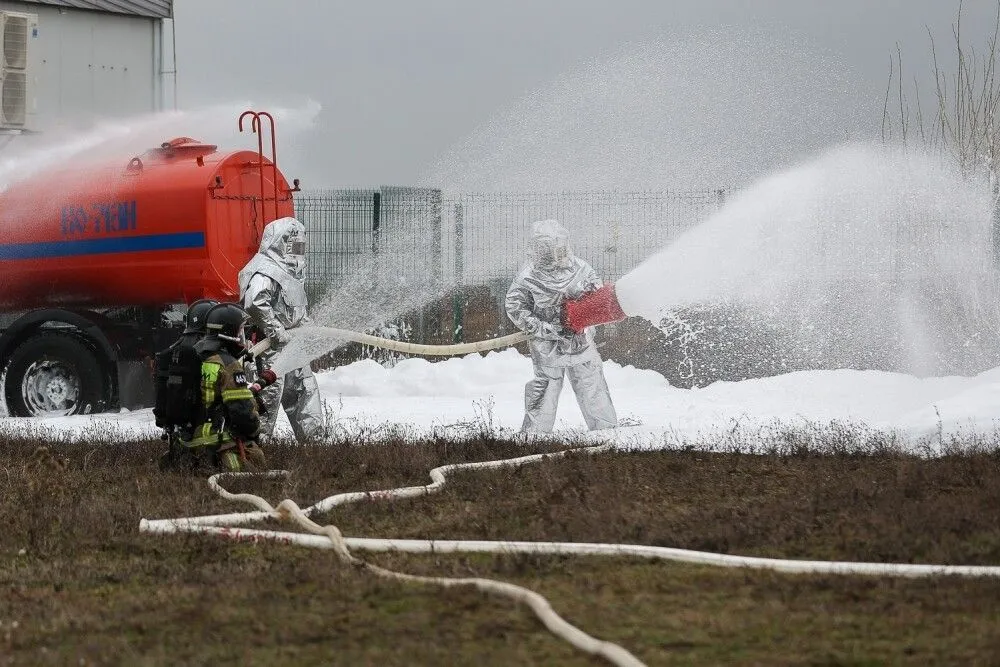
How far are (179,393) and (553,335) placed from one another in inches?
123

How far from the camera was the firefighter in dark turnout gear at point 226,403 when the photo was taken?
29.5 feet

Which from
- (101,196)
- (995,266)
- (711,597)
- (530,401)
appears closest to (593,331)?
(530,401)

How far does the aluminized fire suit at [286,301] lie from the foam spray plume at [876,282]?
4173mm

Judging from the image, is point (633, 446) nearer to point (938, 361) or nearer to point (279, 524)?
point (279, 524)

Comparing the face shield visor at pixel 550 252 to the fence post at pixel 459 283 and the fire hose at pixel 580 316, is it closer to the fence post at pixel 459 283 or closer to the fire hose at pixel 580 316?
the fire hose at pixel 580 316

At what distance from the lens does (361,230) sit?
66.7 feet

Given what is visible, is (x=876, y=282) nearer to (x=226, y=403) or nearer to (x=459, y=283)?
(x=459, y=283)

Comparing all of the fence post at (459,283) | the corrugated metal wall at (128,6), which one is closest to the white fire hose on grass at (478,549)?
the fence post at (459,283)

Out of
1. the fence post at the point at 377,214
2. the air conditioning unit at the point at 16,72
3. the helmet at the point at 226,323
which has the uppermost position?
the air conditioning unit at the point at 16,72

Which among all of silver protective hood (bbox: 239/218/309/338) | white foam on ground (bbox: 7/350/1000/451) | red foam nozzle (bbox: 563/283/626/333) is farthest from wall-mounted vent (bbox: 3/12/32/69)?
red foam nozzle (bbox: 563/283/626/333)

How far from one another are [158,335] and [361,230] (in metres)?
7.79

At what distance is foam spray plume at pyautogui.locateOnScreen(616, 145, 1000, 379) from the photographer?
49.4 feet

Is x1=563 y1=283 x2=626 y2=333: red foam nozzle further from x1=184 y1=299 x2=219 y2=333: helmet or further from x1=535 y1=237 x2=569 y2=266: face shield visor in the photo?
x1=184 y1=299 x2=219 y2=333: helmet

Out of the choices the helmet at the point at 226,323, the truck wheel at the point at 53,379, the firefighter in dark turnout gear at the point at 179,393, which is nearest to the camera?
the firefighter in dark turnout gear at the point at 179,393
